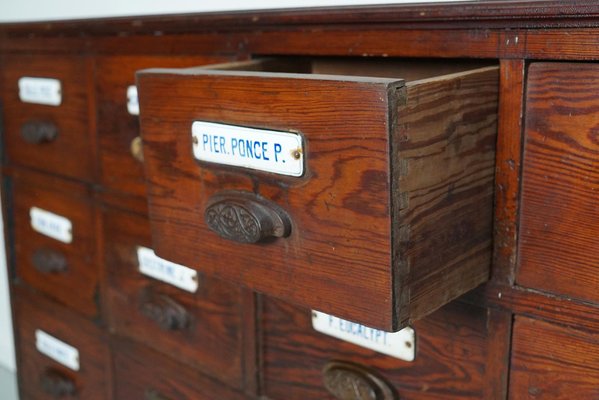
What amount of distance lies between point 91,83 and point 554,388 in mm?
783

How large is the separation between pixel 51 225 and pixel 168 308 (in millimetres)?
364

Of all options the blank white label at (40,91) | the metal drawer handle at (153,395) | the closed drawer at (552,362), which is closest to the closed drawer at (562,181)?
the closed drawer at (552,362)

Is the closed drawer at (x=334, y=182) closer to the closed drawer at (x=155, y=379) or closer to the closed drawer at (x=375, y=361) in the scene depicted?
the closed drawer at (x=375, y=361)

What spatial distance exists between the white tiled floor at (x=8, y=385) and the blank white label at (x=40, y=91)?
873 mm

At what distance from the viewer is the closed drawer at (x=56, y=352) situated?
51.3 inches

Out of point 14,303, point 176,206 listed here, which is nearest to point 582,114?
point 176,206

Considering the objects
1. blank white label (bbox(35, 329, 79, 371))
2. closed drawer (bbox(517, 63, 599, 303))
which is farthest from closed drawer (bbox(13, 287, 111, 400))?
closed drawer (bbox(517, 63, 599, 303))

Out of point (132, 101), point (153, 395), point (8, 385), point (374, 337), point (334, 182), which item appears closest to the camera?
point (334, 182)

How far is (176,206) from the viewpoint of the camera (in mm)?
762

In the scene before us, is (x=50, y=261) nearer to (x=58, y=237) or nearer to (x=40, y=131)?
(x=58, y=237)

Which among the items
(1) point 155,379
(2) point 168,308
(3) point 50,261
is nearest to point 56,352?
(3) point 50,261

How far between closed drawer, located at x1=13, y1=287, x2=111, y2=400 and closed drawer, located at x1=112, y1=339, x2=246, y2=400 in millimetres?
51

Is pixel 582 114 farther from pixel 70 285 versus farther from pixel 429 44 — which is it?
pixel 70 285

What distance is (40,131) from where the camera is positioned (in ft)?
4.04
